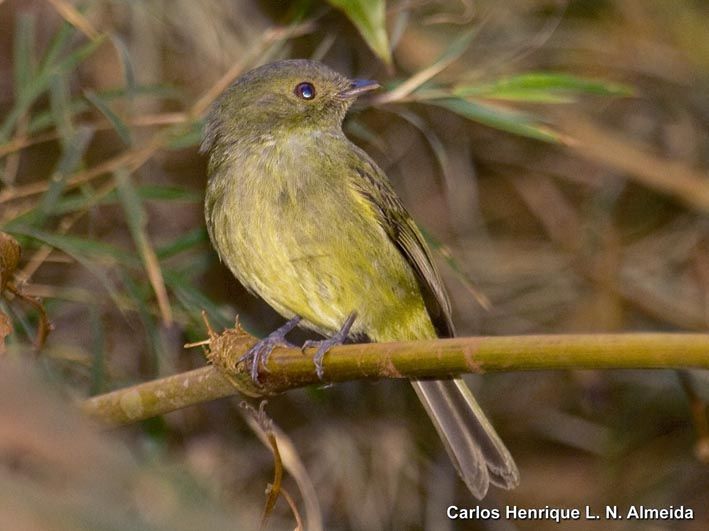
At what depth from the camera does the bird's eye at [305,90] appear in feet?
11.9

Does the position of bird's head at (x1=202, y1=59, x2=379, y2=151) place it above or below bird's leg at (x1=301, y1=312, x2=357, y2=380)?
above

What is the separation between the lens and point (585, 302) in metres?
5.46

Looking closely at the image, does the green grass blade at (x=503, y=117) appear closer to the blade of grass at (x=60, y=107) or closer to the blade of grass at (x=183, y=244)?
the blade of grass at (x=183, y=244)

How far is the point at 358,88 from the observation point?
3.62 meters

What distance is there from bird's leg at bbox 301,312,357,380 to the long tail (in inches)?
16.3

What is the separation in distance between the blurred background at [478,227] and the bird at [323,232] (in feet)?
1.56

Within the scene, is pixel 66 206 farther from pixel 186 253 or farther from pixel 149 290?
pixel 186 253

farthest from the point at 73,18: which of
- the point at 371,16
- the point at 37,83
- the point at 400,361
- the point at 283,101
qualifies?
the point at 400,361

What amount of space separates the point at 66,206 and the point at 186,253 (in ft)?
4.14

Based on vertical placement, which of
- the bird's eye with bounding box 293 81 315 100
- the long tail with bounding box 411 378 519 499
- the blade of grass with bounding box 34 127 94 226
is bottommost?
the long tail with bounding box 411 378 519 499

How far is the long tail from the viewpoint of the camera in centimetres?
320

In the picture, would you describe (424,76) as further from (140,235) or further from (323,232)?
(140,235)

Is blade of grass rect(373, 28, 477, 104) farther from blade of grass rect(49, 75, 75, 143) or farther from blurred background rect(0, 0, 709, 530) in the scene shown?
blade of grass rect(49, 75, 75, 143)

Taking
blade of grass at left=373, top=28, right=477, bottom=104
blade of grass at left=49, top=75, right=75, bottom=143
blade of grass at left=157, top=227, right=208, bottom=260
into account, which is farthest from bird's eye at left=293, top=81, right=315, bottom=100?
blade of grass at left=49, top=75, right=75, bottom=143
